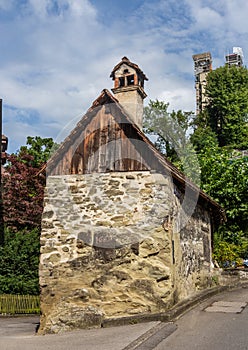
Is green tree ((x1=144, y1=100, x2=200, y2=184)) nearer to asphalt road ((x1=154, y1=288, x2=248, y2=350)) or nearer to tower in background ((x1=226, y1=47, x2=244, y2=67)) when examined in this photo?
asphalt road ((x1=154, y1=288, x2=248, y2=350))

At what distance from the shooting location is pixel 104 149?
10211 millimetres

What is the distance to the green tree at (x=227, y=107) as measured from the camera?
4509cm

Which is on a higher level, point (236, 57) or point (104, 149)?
point (236, 57)

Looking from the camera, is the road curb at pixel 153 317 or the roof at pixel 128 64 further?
the roof at pixel 128 64

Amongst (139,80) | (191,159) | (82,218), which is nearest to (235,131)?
(191,159)

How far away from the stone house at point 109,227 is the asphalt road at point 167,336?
70 centimetres

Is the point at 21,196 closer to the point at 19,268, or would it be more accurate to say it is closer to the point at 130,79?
the point at 19,268

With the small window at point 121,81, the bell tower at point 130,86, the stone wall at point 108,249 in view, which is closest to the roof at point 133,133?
the stone wall at point 108,249

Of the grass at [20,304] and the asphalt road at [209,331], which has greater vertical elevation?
the asphalt road at [209,331]

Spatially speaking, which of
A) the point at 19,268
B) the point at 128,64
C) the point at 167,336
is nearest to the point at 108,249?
the point at 167,336

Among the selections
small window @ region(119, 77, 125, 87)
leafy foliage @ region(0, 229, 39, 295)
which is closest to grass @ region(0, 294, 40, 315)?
leafy foliage @ region(0, 229, 39, 295)

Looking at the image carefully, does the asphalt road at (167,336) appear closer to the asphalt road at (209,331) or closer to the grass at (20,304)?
the asphalt road at (209,331)

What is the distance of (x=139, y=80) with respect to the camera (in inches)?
474

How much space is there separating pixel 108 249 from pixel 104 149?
8.14 feet
